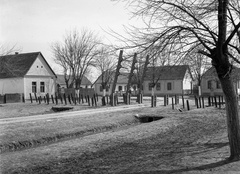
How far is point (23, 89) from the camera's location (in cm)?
4009

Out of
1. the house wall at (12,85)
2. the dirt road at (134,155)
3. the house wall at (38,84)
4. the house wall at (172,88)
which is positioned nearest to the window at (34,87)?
the house wall at (38,84)

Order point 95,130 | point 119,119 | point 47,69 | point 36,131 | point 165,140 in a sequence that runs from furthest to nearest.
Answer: point 47,69, point 119,119, point 95,130, point 36,131, point 165,140

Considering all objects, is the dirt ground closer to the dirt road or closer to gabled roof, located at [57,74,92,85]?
the dirt road

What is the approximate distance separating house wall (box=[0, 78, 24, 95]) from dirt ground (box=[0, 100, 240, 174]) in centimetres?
3139

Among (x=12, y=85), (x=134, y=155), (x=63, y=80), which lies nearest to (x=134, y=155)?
(x=134, y=155)

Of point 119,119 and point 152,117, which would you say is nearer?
point 119,119

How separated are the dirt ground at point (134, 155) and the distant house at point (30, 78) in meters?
31.3

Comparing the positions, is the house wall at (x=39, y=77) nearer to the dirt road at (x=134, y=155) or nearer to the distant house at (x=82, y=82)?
the distant house at (x=82, y=82)

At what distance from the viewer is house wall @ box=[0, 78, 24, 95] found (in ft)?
132

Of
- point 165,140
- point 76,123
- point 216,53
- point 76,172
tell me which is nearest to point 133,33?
point 216,53

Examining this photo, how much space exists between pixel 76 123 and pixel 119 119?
2.51 m

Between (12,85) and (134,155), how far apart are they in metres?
36.0

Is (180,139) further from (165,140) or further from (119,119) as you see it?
(119,119)

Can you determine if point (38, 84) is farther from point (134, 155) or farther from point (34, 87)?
point (134, 155)
